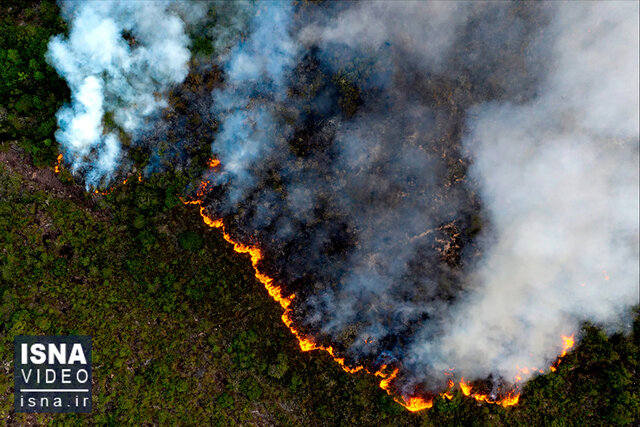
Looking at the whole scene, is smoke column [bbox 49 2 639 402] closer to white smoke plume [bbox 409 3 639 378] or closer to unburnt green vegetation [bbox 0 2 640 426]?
white smoke plume [bbox 409 3 639 378]

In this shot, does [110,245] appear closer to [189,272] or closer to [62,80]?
[189,272]

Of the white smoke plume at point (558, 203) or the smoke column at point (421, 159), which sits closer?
the white smoke plume at point (558, 203)

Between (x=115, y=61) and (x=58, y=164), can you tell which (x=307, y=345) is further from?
(x=115, y=61)

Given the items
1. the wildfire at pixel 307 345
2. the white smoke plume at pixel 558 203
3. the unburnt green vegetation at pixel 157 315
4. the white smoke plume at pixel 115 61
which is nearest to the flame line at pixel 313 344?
the wildfire at pixel 307 345

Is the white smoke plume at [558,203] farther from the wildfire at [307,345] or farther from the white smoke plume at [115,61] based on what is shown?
the white smoke plume at [115,61]

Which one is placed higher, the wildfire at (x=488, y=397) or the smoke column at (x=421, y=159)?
the smoke column at (x=421, y=159)

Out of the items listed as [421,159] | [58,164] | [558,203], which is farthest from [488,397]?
[58,164]
